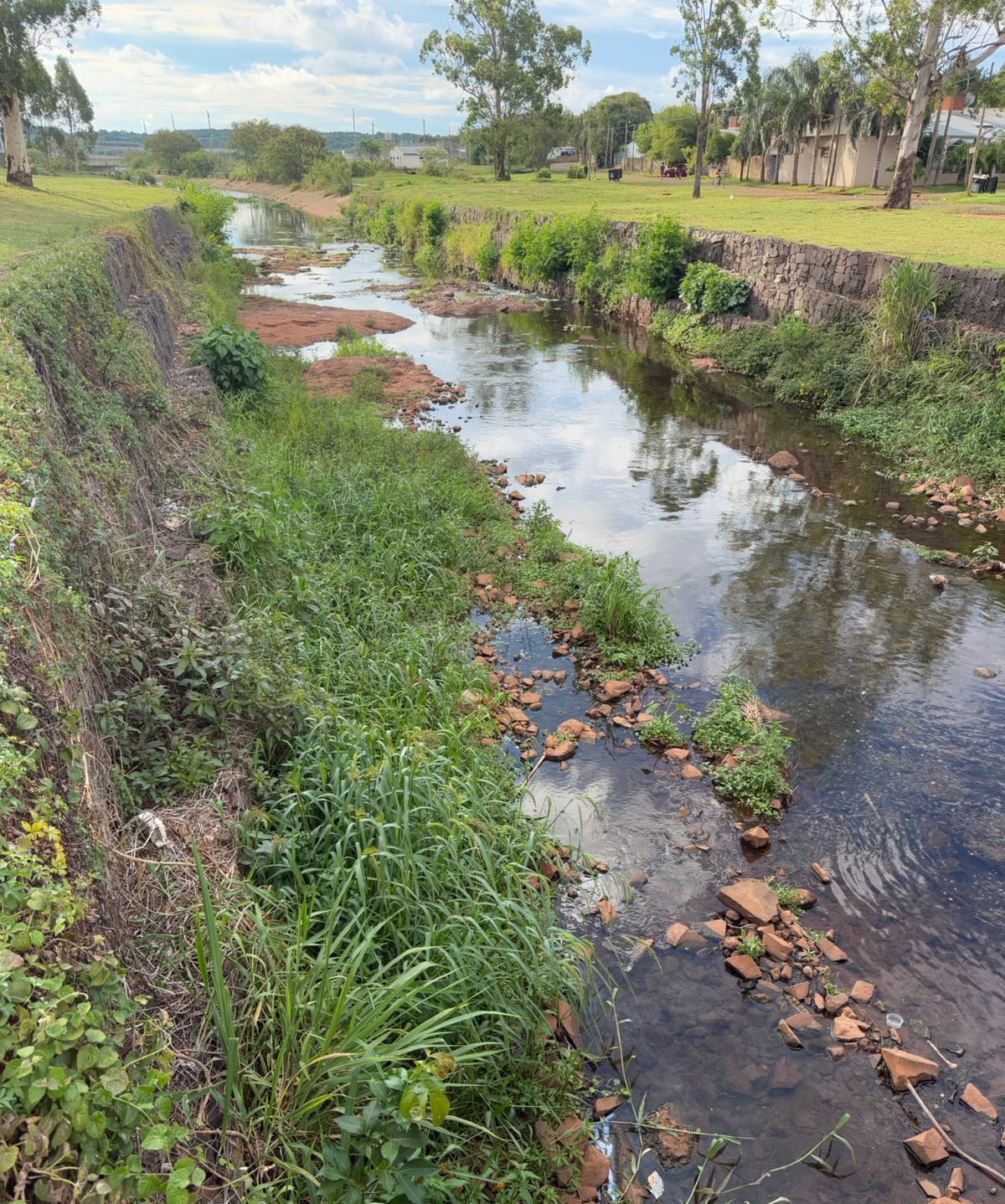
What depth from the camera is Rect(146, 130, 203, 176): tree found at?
80562 mm

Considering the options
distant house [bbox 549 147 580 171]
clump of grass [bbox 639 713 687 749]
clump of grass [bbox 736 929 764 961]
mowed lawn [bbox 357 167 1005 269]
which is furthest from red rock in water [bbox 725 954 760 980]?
distant house [bbox 549 147 580 171]

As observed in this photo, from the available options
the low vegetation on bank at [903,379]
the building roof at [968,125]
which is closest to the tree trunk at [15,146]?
the low vegetation on bank at [903,379]

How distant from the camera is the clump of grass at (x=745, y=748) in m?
4.78

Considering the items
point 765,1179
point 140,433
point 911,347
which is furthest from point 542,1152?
point 911,347

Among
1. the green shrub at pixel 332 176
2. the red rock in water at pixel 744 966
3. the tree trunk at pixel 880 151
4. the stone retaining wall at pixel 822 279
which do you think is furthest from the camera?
the green shrub at pixel 332 176

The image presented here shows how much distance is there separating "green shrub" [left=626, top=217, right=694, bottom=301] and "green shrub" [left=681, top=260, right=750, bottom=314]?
1.56ft

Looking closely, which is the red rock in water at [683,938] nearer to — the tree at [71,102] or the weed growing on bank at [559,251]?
the weed growing on bank at [559,251]

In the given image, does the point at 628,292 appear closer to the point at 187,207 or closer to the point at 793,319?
the point at 793,319

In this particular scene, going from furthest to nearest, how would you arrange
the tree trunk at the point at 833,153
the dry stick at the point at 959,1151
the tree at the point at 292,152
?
the tree at the point at 292,152 → the tree trunk at the point at 833,153 → the dry stick at the point at 959,1151

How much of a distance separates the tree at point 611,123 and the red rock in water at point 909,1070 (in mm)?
63719

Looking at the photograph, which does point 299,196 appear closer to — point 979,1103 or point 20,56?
point 20,56

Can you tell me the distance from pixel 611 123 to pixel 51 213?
201 feet

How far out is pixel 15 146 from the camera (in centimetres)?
2009

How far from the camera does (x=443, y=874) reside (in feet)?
11.4
